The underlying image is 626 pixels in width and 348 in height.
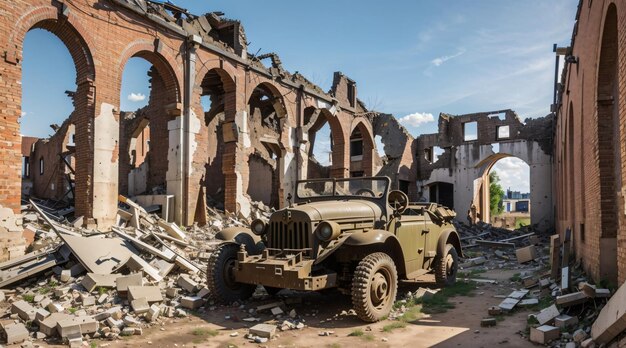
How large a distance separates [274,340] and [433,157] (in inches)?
961

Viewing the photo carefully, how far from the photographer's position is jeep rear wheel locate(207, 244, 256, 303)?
21.8ft

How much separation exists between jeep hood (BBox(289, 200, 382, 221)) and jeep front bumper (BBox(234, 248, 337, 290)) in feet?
2.10

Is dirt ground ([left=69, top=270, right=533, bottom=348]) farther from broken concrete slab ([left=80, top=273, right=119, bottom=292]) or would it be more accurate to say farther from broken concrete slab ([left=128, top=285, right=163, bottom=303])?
broken concrete slab ([left=80, top=273, right=119, bottom=292])

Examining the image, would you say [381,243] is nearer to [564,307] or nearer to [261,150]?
[564,307]

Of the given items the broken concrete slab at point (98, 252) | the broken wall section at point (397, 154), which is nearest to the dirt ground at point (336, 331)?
the broken concrete slab at point (98, 252)

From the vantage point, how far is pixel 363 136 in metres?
25.6

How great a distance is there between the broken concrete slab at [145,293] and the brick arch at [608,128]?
653cm

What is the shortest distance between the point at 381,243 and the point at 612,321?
314cm

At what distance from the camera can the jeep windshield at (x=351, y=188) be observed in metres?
7.42

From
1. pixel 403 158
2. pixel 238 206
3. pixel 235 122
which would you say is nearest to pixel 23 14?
pixel 235 122

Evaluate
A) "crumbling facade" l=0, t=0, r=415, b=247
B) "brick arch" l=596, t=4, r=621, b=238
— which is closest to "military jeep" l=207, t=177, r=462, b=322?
"brick arch" l=596, t=4, r=621, b=238

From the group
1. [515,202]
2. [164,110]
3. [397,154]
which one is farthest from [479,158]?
[515,202]

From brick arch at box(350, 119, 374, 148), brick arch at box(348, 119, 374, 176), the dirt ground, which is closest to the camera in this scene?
the dirt ground

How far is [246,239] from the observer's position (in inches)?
280
